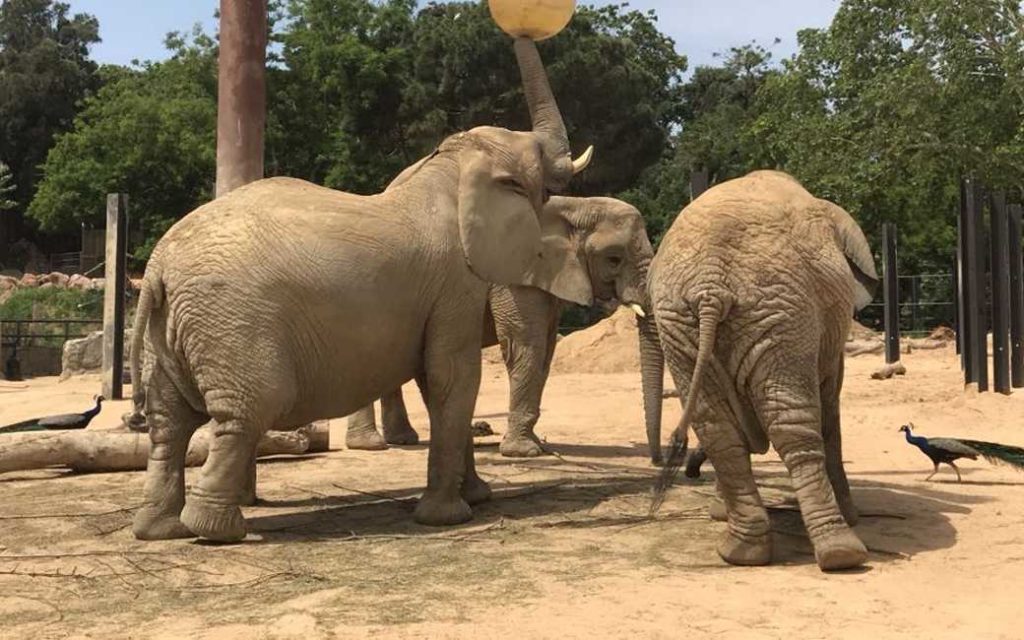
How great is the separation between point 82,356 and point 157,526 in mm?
16108

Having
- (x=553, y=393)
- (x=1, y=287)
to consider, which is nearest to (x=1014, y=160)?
(x=553, y=393)

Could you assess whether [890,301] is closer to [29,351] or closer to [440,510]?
[440,510]

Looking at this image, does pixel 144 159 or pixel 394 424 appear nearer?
pixel 394 424

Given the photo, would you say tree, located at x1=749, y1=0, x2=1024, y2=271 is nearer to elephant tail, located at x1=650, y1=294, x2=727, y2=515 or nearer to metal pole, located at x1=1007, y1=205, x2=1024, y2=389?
metal pole, located at x1=1007, y1=205, x2=1024, y2=389

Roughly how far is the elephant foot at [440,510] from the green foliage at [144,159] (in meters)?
33.7

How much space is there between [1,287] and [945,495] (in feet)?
108

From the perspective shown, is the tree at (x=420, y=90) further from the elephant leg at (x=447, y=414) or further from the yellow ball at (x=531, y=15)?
the elephant leg at (x=447, y=414)

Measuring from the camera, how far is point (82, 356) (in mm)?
21031

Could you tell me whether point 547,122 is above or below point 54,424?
above

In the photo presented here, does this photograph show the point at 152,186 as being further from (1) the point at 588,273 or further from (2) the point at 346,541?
(2) the point at 346,541

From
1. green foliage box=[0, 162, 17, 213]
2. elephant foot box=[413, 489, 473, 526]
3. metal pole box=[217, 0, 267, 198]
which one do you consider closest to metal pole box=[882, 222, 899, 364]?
metal pole box=[217, 0, 267, 198]

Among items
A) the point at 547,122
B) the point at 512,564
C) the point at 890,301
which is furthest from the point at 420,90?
the point at 512,564

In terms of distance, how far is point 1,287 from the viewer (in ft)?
113

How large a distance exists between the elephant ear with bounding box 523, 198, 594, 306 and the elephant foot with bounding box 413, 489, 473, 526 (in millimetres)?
2796
